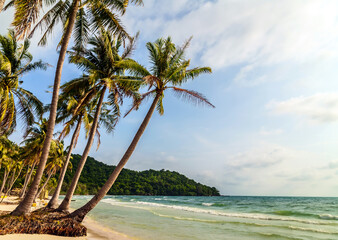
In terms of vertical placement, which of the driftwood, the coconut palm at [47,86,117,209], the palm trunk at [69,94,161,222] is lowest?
the driftwood

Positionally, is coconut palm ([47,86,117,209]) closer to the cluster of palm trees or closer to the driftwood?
the cluster of palm trees

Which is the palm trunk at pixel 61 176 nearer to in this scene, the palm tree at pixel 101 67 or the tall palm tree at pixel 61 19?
the palm tree at pixel 101 67

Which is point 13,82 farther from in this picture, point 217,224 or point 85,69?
point 217,224

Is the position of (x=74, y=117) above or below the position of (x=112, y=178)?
above

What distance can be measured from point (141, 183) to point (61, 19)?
3809 inches

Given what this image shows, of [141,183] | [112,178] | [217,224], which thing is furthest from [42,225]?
[141,183]

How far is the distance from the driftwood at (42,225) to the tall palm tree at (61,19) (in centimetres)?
59

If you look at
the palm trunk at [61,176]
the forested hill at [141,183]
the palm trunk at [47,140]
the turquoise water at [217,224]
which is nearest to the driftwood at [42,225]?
the palm trunk at [47,140]

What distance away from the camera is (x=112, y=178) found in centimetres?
888

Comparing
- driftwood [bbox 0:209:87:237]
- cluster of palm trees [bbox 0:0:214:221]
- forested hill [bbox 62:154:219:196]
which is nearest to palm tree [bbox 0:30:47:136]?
cluster of palm trees [bbox 0:0:214:221]

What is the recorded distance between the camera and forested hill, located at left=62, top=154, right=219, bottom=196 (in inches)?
3068

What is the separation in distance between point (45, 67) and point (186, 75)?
9.01 meters

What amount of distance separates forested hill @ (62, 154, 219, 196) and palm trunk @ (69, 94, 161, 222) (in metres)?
71.7

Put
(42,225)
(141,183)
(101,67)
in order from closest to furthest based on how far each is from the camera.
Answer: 1. (42,225)
2. (101,67)
3. (141,183)
